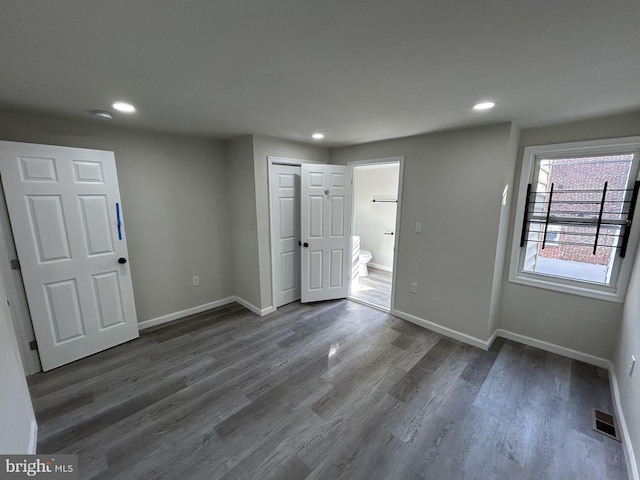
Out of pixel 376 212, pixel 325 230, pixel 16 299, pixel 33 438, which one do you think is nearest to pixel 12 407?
pixel 33 438

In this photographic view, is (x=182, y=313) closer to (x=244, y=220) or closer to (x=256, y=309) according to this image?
(x=256, y=309)

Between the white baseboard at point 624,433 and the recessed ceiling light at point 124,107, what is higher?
the recessed ceiling light at point 124,107

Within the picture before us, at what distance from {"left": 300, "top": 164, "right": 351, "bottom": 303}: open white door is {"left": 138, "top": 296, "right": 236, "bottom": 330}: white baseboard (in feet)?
3.80

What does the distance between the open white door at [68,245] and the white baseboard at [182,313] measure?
305 millimetres

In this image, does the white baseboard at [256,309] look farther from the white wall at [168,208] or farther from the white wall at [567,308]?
the white wall at [567,308]

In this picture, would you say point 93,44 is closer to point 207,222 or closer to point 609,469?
point 207,222

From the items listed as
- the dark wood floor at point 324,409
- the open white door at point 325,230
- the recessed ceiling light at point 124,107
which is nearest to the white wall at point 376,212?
the open white door at point 325,230

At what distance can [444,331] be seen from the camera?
118 inches

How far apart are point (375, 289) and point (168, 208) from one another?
3315 millimetres

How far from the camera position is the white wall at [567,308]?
2.27m

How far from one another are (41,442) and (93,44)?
93.8 inches

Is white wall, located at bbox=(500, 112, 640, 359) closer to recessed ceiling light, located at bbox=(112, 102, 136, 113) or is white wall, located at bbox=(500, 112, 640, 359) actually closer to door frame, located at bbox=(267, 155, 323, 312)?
door frame, located at bbox=(267, 155, 323, 312)

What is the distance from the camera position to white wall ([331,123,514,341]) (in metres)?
2.53

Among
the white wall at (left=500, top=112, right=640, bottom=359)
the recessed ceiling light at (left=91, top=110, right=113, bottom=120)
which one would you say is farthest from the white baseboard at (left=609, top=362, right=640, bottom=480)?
the recessed ceiling light at (left=91, top=110, right=113, bottom=120)
